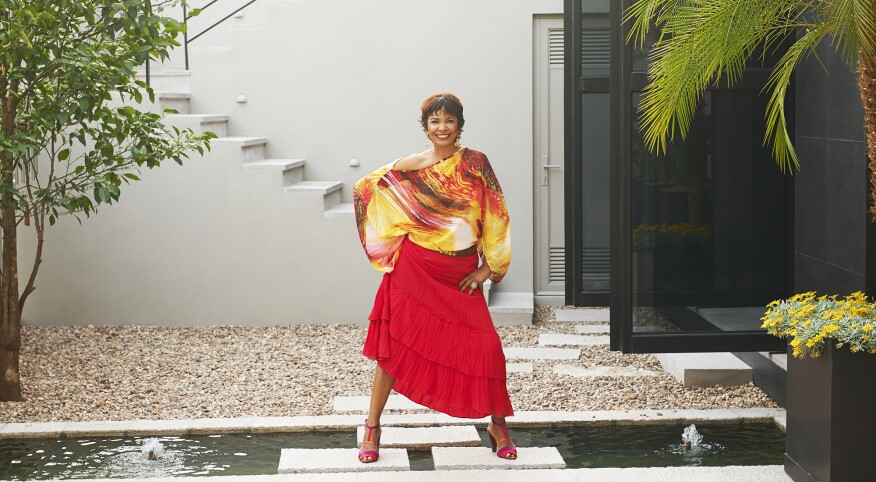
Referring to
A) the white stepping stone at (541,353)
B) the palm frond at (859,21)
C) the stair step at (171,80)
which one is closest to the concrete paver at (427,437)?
the white stepping stone at (541,353)

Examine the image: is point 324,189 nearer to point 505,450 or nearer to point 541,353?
point 541,353

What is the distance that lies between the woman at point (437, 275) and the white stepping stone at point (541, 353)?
8.27 ft

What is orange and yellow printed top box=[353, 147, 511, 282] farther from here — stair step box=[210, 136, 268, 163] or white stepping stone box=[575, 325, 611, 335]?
stair step box=[210, 136, 268, 163]

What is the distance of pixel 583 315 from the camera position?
353 inches

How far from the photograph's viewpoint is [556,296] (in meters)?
9.53

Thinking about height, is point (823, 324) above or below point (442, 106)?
below

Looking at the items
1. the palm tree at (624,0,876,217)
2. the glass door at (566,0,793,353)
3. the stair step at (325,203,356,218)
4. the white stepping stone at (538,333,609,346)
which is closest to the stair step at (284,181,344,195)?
the stair step at (325,203,356,218)

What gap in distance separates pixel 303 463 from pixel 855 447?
2.18 metres

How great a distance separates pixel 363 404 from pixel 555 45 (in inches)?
167

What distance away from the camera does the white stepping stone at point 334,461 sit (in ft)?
15.5

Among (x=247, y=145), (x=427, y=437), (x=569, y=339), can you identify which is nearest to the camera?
(x=427, y=437)

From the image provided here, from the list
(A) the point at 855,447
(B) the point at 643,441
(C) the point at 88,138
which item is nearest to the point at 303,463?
(B) the point at 643,441

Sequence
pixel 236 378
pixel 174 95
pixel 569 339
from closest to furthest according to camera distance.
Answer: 1. pixel 236 378
2. pixel 569 339
3. pixel 174 95

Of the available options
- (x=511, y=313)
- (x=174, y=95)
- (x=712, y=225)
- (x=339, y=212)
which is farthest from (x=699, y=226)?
(x=174, y=95)
